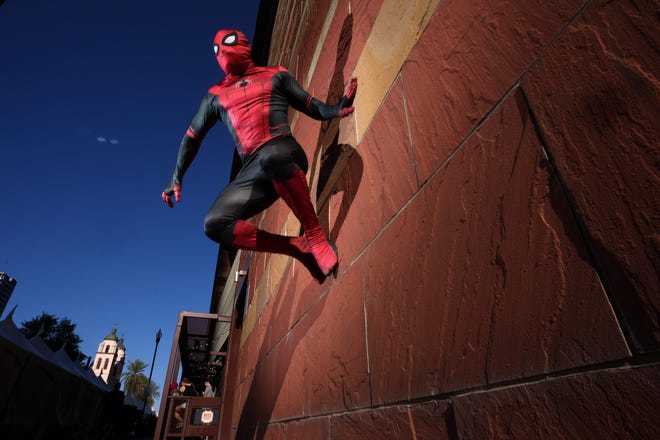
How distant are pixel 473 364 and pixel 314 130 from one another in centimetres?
240

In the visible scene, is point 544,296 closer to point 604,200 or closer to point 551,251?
point 551,251

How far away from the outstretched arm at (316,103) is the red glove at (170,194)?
985mm

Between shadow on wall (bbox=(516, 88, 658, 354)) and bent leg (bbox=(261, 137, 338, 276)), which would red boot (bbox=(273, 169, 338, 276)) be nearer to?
bent leg (bbox=(261, 137, 338, 276))

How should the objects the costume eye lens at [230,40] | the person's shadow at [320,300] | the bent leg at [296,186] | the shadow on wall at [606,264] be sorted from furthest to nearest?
the costume eye lens at [230,40], the person's shadow at [320,300], the bent leg at [296,186], the shadow on wall at [606,264]

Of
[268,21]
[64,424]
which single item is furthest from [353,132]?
[64,424]

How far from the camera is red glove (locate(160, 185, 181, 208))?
2363 millimetres

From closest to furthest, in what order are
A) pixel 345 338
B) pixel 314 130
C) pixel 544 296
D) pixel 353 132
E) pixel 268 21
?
pixel 544 296
pixel 345 338
pixel 353 132
pixel 314 130
pixel 268 21

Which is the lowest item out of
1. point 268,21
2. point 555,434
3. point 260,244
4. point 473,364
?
point 555,434

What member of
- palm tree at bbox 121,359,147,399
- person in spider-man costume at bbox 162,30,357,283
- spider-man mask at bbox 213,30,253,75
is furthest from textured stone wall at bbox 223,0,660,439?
palm tree at bbox 121,359,147,399

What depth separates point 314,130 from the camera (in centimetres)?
290

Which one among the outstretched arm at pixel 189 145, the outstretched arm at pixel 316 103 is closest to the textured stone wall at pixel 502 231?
the outstretched arm at pixel 316 103

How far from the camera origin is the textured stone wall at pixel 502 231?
541 millimetres

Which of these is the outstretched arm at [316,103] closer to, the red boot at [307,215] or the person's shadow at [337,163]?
the person's shadow at [337,163]

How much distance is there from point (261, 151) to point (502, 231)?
1.33 m
